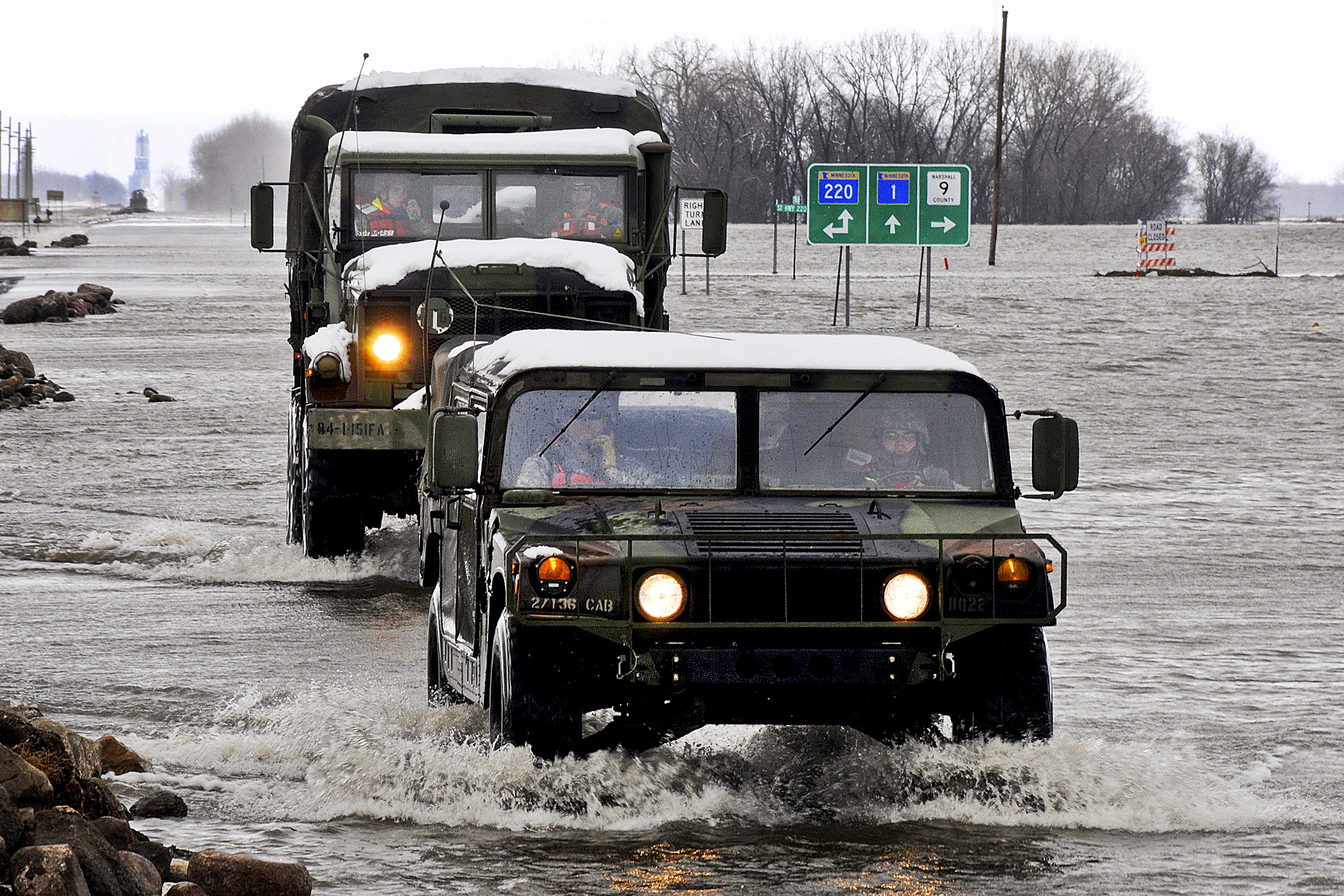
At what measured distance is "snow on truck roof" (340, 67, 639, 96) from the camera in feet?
47.5

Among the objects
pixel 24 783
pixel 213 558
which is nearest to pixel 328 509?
pixel 213 558

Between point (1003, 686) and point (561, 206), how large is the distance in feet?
25.5

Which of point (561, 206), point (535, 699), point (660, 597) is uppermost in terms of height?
point (561, 206)

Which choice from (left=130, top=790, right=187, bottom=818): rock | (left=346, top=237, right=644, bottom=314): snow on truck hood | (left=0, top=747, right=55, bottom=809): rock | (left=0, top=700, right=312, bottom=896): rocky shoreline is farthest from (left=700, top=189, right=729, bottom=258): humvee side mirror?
(left=0, top=747, right=55, bottom=809): rock

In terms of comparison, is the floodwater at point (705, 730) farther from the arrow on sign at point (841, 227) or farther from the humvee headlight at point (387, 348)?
the arrow on sign at point (841, 227)

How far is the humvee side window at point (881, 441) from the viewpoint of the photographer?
23.1 ft

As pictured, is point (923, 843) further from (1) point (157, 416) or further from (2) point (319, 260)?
(1) point (157, 416)

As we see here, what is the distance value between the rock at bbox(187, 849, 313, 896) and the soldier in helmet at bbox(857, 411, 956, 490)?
2.61m

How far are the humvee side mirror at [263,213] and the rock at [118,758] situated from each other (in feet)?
22.0

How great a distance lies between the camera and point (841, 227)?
98.7ft

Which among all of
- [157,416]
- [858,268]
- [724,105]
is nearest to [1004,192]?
[724,105]

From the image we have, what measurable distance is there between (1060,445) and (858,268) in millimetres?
45959

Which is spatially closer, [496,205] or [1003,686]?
[1003,686]

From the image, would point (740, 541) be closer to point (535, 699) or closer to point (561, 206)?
point (535, 699)
